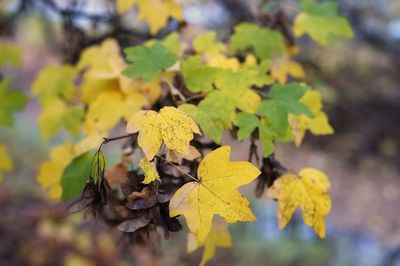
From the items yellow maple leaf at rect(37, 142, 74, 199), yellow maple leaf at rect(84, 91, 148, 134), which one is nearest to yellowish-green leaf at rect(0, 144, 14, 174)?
yellow maple leaf at rect(37, 142, 74, 199)

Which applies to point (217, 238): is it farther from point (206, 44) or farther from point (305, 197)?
point (206, 44)

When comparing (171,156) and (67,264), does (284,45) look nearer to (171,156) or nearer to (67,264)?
(171,156)

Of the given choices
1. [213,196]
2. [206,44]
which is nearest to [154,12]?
[206,44]

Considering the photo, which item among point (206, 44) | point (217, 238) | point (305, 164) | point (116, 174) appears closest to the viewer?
point (116, 174)

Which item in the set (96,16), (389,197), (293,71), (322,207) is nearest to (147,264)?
(96,16)

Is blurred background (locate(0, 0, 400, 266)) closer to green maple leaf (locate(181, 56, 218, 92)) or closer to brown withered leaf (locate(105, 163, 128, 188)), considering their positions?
green maple leaf (locate(181, 56, 218, 92))

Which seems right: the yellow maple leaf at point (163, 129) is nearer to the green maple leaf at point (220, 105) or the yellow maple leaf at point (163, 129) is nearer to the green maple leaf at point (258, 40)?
the green maple leaf at point (220, 105)
